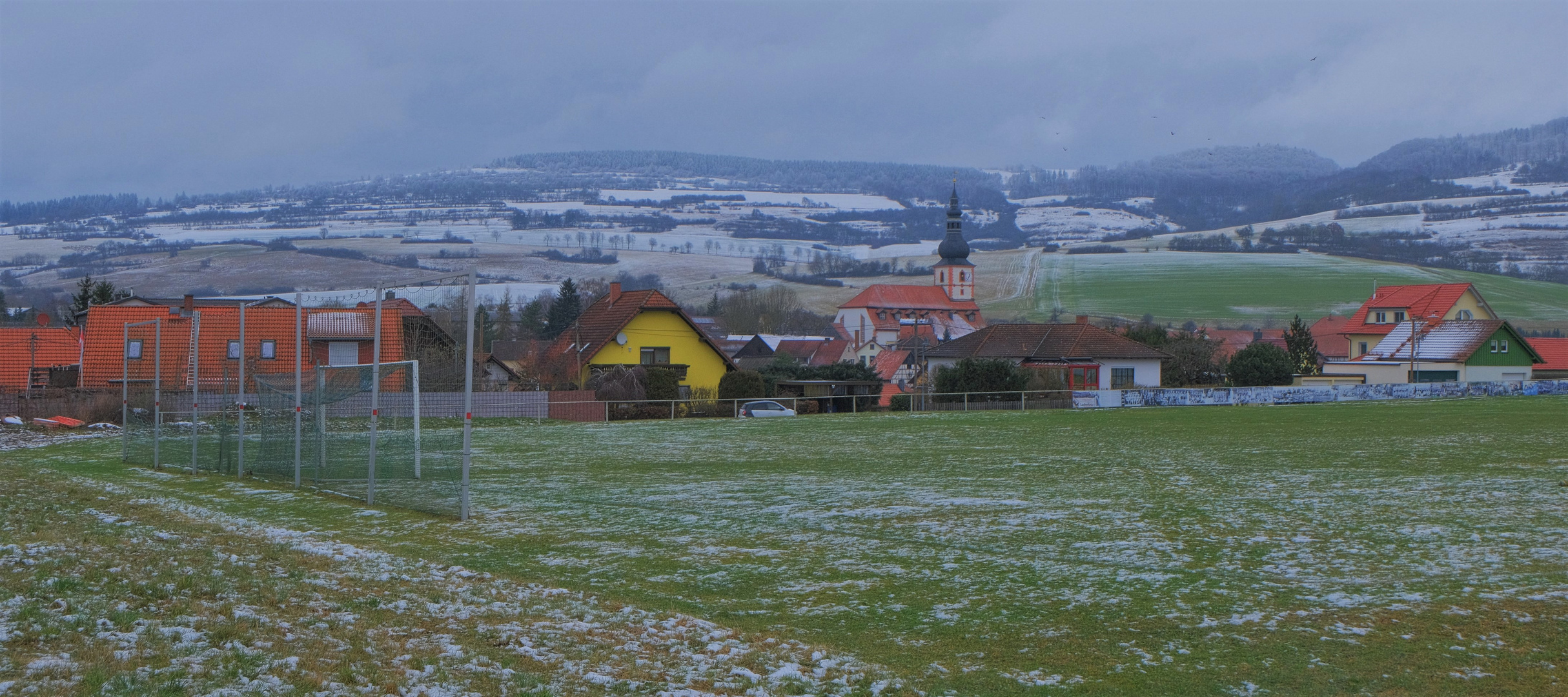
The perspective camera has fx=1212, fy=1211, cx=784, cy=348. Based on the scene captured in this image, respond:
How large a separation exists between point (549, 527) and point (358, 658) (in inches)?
272

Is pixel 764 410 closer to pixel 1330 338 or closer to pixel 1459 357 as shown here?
pixel 1459 357

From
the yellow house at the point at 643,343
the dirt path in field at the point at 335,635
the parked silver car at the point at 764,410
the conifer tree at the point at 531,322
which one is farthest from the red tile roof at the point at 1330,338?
the dirt path in field at the point at 335,635

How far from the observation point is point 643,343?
189 ft

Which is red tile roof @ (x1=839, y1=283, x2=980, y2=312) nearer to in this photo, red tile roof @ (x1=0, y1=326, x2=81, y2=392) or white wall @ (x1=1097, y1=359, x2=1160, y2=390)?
white wall @ (x1=1097, y1=359, x2=1160, y2=390)

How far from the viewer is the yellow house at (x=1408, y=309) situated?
3489 inches

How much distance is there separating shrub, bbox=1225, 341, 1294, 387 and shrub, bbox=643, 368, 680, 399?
112ft

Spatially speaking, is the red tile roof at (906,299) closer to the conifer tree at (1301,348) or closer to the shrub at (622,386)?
the conifer tree at (1301,348)

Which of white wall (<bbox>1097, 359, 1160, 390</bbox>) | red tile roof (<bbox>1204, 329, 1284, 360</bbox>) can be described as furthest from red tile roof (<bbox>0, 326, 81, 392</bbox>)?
red tile roof (<bbox>1204, 329, 1284, 360</bbox>)

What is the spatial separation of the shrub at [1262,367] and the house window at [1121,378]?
5628 millimetres

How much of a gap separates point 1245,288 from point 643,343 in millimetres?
120520

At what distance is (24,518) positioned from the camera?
13414 millimetres

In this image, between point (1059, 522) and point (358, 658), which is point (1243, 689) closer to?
point (358, 658)

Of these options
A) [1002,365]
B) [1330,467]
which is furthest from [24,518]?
[1002,365]

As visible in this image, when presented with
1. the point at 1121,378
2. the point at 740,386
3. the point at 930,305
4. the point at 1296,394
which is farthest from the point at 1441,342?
the point at 930,305
